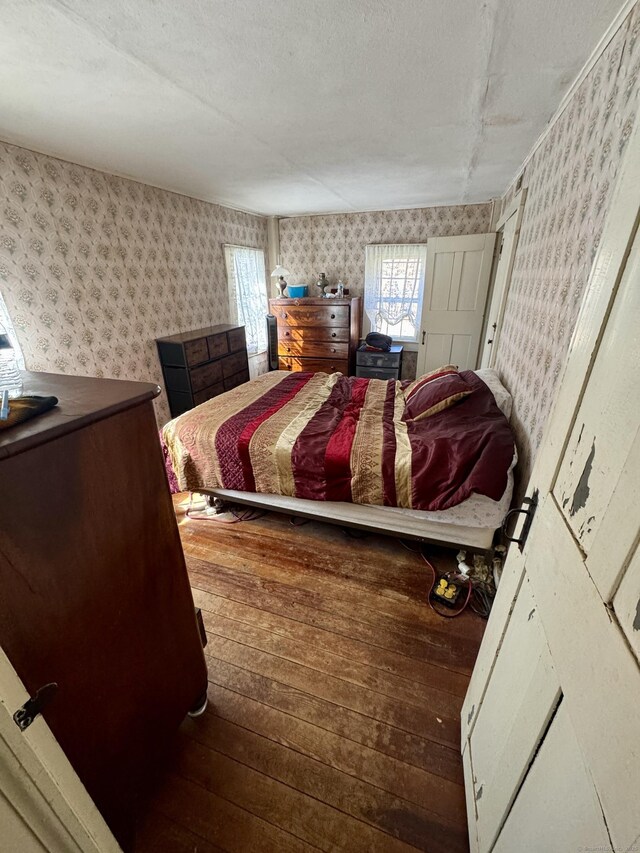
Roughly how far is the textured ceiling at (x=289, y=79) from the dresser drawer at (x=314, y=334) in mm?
2038

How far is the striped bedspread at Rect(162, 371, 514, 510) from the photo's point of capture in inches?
67.9

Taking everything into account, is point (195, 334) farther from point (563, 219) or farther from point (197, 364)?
point (563, 219)

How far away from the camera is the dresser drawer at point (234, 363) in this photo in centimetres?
387

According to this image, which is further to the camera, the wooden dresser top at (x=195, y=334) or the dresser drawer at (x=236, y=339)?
the dresser drawer at (x=236, y=339)

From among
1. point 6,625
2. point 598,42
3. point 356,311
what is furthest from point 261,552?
point 356,311

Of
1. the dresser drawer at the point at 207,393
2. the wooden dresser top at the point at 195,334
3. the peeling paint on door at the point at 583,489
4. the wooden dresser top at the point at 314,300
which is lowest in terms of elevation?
the dresser drawer at the point at 207,393

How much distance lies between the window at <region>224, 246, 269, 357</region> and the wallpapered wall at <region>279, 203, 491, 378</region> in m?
0.46

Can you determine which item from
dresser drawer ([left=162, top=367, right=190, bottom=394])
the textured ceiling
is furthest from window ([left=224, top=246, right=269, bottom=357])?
the textured ceiling

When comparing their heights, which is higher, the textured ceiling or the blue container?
the textured ceiling

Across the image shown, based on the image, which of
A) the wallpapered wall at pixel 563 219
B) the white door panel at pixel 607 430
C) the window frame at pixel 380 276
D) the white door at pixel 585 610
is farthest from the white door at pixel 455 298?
the white door panel at pixel 607 430

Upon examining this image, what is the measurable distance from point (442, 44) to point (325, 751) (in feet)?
8.69

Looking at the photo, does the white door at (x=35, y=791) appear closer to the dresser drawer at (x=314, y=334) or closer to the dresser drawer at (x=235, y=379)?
the dresser drawer at (x=235, y=379)

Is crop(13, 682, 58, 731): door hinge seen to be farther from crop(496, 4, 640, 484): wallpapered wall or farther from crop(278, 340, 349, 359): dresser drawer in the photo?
crop(278, 340, 349, 359): dresser drawer

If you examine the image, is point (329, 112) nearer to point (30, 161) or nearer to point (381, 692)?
point (30, 161)
